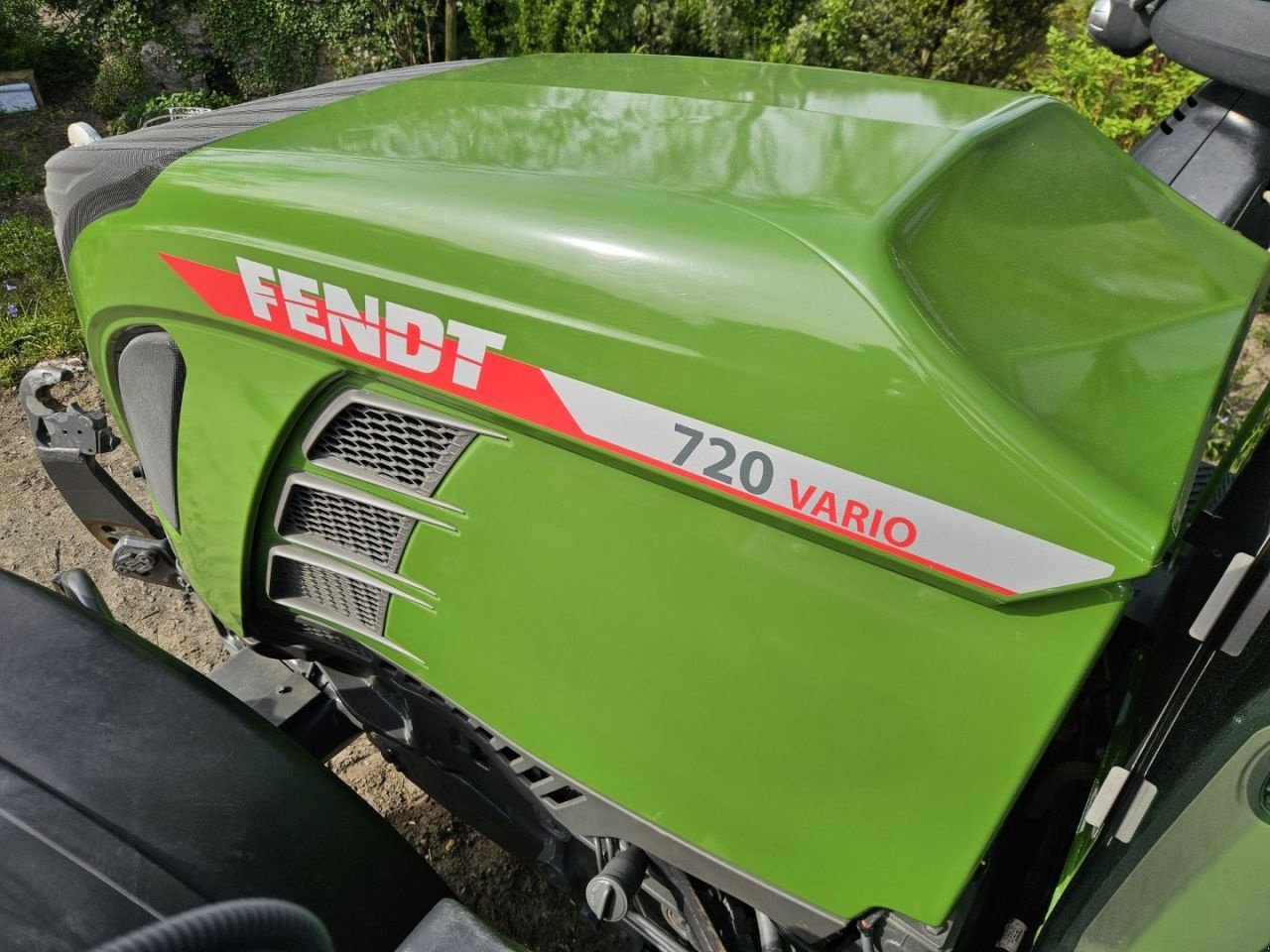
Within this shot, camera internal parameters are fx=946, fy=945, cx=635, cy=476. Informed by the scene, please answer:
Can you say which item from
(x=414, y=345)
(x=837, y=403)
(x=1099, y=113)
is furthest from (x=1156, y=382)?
(x=1099, y=113)

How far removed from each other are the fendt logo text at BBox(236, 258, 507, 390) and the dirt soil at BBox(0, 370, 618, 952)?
1.11 m

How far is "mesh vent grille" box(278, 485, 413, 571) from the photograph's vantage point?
51.9 inches

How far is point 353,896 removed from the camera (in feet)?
4.05

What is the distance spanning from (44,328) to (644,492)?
392 cm

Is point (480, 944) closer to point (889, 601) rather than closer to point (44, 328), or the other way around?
point (889, 601)

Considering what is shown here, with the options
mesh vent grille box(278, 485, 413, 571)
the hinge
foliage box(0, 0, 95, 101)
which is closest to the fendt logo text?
mesh vent grille box(278, 485, 413, 571)

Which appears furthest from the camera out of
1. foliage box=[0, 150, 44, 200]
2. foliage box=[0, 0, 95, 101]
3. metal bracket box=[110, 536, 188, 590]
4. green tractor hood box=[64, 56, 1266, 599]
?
foliage box=[0, 0, 95, 101]

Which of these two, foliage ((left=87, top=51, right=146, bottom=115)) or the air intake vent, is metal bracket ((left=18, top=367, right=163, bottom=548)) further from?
foliage ((left=87, top=51, right=146, bottom=115))

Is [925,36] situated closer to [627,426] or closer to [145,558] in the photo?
[145,558]

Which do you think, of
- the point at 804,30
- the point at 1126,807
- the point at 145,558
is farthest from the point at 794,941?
the point at 804,30

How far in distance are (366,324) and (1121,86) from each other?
170 inches

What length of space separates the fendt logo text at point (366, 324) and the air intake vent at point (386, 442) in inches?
3.2

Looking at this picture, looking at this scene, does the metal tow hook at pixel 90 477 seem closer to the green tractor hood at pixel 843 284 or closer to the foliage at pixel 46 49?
the green tractor hood at pixel 843 284

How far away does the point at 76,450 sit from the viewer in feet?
6.25
